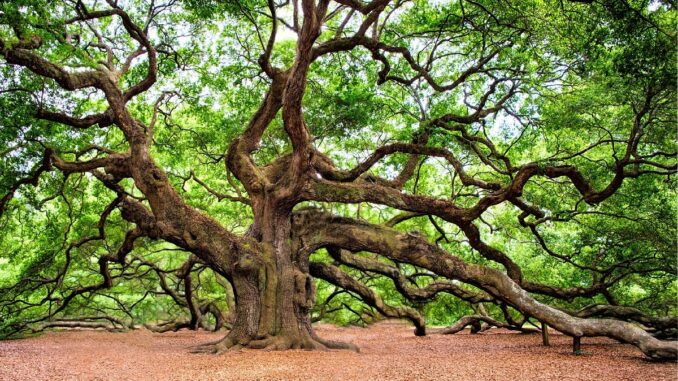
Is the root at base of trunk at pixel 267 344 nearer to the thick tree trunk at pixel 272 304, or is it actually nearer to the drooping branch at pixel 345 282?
the thick tree trunk at pixel 272 304

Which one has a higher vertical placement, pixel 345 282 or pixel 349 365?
pixel 345 282

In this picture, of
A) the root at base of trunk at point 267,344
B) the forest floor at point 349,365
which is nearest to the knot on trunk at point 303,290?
the root at base of trunk at point 267,344

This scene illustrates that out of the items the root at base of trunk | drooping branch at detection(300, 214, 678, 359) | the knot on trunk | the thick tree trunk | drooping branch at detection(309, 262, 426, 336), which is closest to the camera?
drooping branch at detection(300, 214, 678, 359)

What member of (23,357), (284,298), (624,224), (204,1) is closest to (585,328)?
(624,224)

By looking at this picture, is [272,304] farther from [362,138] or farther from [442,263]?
[362,138]

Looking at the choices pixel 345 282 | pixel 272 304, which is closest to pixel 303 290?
pixel 272 304

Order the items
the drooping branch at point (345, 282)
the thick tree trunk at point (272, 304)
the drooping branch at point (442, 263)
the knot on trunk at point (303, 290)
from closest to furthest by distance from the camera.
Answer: the drooping branch at point (442, 263), the thick tree trunk at point (272, 304), the knot on trunk at point (303, 290), the drooping branch at point (345, 282)

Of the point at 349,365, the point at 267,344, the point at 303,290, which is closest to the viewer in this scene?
the point at 349,365

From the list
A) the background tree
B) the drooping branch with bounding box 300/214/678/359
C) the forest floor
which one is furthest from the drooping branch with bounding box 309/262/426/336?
the forest floor

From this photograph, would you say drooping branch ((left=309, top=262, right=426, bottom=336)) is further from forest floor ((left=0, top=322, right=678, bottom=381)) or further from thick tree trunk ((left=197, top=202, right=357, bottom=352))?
forest floor ((left=0, top=322, right=678, bottom=381))

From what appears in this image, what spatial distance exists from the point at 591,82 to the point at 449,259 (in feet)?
13.9

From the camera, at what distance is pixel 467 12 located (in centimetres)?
805

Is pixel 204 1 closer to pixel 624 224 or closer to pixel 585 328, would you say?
pixel 585 328

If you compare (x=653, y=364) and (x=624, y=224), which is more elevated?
(x=624, y=224)
